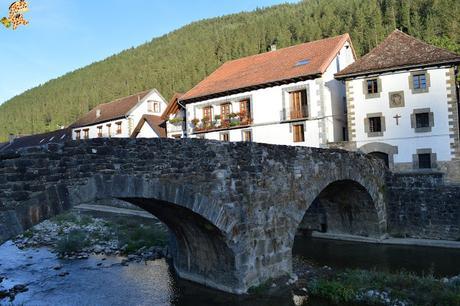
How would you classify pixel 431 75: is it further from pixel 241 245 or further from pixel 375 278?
pixel 241 245

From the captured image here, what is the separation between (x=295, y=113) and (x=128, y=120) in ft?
58.3

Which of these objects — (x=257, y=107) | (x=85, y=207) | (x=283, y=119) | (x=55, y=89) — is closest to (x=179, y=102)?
(x=257, y=107)

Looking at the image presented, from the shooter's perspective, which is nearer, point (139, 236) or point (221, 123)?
point (139, 236)

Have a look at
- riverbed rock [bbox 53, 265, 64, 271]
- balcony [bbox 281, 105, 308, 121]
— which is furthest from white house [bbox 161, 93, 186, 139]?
riverbed rock [bbox 53, 265, 64, 271]

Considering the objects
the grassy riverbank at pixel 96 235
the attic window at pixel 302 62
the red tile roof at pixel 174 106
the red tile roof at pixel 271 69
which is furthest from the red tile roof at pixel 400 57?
the red tile roof at pixel 174 106

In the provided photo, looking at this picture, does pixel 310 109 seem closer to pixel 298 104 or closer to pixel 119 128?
pixel 298 104

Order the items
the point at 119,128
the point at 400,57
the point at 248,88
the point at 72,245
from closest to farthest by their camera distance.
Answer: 1. the point at 72,245
2. the point at 400,57
3. the point at 248,88
4. the point at 119,128

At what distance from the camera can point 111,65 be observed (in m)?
93.7

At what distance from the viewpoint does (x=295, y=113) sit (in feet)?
84.4

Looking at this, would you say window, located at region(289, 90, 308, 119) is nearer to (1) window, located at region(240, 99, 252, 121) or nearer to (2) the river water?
(1) window, located at region(240, 99, 252, 121)

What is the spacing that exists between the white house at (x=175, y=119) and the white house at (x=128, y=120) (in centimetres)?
147

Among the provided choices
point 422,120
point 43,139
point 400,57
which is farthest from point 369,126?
point 43,139

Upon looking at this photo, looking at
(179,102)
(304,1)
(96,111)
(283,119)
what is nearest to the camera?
(283,119)

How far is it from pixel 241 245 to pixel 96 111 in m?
37.5
